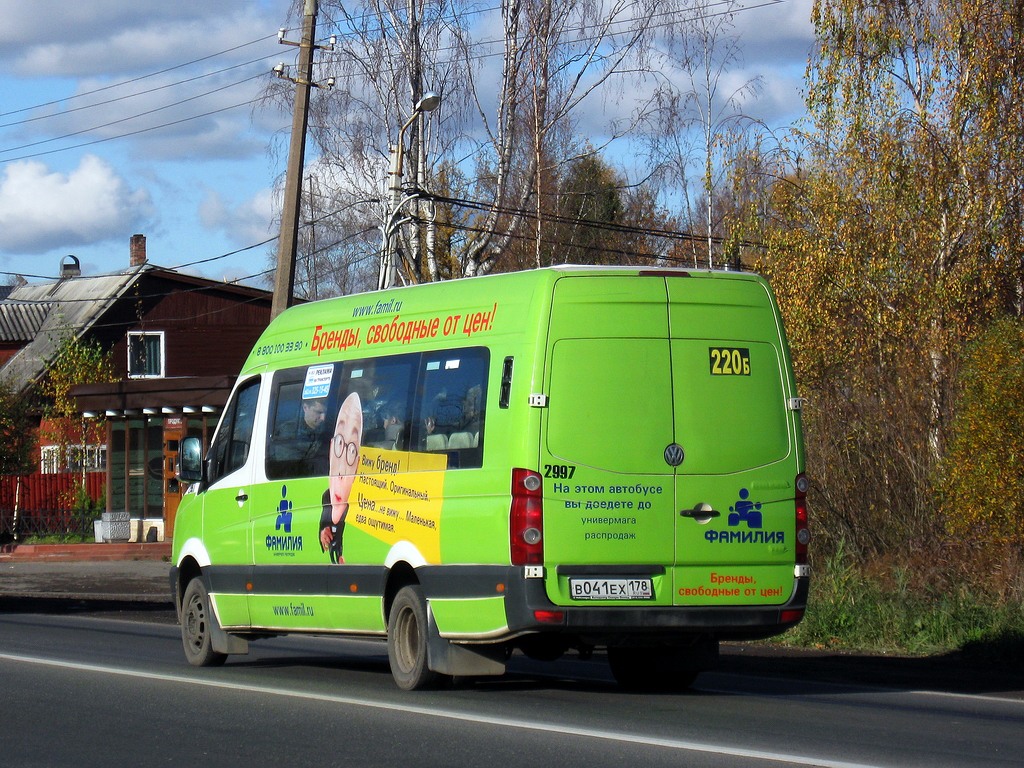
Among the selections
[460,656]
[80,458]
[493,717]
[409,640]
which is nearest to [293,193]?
[409,640]

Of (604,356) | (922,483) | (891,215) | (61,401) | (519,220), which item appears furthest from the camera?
(61,401)

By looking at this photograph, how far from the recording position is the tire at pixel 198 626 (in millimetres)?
12102

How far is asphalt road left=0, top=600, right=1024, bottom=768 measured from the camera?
7531 mm

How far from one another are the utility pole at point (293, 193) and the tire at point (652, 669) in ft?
41.4

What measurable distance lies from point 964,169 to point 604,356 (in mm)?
12444

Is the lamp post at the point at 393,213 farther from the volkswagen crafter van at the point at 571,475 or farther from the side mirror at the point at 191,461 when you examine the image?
the volkswagen crafter van at the point at 571,475

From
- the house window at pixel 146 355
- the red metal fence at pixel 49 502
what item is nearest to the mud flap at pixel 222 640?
Result: the red metal fence at pixel 49 502

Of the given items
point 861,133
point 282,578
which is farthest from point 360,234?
point 282,578

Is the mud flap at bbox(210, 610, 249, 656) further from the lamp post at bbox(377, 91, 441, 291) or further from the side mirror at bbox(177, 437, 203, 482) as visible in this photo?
the lamp post at bbox(377, 91, 441, 291)

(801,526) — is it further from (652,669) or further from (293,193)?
(293,193)

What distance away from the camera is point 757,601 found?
367 inches

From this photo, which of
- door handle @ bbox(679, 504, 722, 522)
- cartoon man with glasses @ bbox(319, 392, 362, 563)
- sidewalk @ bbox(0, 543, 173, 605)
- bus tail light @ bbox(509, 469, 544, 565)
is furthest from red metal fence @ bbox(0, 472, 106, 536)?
door handle @ bbox(679, 504, 722, 522)

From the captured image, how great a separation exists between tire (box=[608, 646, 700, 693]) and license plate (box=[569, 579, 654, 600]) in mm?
1338

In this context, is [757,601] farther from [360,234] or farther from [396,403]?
[360,234]
